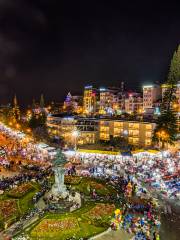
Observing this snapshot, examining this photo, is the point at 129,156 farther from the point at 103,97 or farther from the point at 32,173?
the point at 103,97

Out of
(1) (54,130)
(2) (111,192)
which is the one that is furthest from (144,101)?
(2) (111,192)

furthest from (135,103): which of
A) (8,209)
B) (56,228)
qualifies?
(56,228)

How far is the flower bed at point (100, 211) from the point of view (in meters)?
26.8

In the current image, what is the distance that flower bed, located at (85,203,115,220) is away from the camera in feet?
88.1

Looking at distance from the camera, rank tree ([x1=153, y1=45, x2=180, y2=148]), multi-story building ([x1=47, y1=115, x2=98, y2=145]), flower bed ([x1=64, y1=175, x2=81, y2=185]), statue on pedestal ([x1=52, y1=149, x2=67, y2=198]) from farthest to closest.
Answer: multi-story building ([x1=47, y1=115, x2=98, y2=145]) < tree ([x1=153, y1=45, x2=180, y2=148]) < flower bed ([x1=64, y1=175, x2=81, y2=185]) < statue on pedestal ([x1=52, y1=149, x2=67, y2=198])

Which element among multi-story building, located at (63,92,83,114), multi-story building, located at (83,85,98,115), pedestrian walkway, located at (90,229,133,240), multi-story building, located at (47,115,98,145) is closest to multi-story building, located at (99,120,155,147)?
multi-story building, located at (47,115,98,145)

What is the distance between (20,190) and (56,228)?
10.3m

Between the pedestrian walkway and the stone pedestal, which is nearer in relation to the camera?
the pedestrian walkway

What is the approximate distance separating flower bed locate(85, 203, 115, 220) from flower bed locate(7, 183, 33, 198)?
9.05 meters

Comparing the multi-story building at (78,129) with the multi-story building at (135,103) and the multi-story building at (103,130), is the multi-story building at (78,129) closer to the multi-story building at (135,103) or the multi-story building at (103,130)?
the multi-story building at (103,130)

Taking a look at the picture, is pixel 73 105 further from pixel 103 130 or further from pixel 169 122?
pixel 169 122

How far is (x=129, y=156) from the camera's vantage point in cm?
4834

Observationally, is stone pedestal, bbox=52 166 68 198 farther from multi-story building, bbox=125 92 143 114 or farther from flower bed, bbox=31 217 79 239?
multi-story building, bbox=125 92 143 114

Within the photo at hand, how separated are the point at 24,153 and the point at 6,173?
1012 cm
